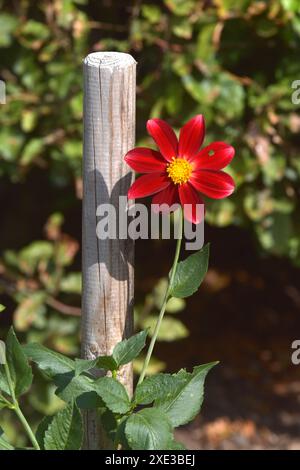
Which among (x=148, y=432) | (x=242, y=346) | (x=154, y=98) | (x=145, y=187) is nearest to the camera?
(x=148, y=432)

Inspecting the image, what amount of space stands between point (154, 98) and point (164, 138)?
114cm

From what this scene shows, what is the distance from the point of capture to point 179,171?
1.72 metres

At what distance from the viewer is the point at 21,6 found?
9.50ft

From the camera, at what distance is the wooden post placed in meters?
1.77

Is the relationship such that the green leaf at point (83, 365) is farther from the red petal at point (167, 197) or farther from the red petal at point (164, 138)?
the red petal at point (164, 138)

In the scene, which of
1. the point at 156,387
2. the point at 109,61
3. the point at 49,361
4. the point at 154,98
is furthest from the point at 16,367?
the point at 154,98

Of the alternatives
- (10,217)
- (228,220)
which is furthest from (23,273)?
(228,220)

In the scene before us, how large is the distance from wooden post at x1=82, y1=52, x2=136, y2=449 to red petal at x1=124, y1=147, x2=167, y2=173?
0.08 meters

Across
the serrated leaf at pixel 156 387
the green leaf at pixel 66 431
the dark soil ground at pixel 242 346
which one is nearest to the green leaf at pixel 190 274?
the serrated leaf at pixel 156 387

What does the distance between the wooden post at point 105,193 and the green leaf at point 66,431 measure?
256 millimetres

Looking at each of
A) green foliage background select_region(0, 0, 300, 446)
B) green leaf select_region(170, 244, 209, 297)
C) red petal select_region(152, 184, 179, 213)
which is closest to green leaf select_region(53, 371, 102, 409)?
green leaf select_region(170, 244, 209, 297)

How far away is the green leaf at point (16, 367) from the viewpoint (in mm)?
1707

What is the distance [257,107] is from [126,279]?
3.77 feet

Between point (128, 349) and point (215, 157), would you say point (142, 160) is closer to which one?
point (215, 157)
